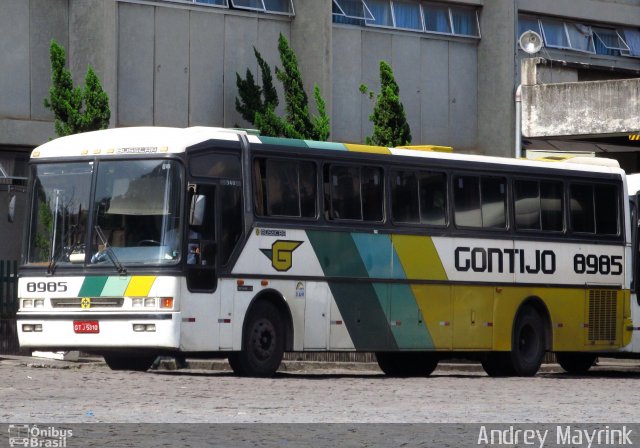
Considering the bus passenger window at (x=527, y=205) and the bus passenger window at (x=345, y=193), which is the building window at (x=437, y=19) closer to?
the bus passenger window at (x=527, y=205)

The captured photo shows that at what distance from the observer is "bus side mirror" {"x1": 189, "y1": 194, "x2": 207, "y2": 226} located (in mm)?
20031

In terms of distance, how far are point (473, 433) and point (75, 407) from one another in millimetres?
3730

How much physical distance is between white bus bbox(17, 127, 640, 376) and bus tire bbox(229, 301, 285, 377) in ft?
0.08

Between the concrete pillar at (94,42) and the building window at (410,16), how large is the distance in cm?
829

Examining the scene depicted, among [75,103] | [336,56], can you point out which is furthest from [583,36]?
[75,103]

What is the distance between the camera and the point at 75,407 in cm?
1411

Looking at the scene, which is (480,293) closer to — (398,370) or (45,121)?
(398,370)

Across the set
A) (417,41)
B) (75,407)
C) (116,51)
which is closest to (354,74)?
(417,41)

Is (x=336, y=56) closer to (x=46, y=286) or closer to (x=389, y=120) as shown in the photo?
(x=389, y=120)

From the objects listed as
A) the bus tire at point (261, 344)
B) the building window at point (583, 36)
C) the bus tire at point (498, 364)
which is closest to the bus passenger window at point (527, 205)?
the bus tire at point (498, 364)

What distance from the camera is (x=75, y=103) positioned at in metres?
34.3

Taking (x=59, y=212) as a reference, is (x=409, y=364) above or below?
below

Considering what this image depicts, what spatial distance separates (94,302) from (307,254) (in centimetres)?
307

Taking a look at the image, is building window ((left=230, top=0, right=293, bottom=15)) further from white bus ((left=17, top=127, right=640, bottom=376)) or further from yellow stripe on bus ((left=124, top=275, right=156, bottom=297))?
yellow stripe on bus ((left=124, top=275, right=156, bottom=297))
